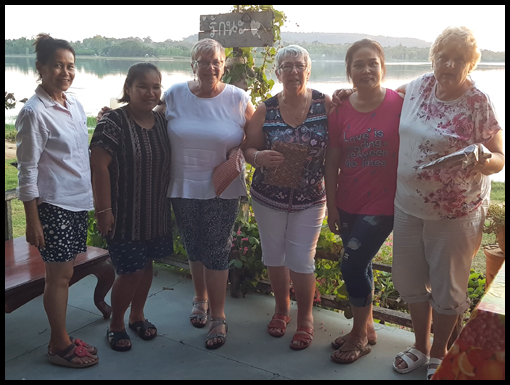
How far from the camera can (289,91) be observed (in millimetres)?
2928

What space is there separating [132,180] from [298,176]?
0.97 m

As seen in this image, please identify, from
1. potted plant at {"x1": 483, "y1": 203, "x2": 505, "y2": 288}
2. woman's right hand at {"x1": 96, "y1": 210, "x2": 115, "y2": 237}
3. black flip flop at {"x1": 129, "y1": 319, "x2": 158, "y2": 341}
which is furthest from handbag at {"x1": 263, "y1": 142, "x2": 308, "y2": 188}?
black flip flop at {"x1": 129, "y1": 319, "x2": 158, "y2": 341}

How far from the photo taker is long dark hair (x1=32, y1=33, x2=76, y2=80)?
8.63 feet

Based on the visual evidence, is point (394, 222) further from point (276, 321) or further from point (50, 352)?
point (50, 352)

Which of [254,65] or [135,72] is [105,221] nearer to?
[135,72]

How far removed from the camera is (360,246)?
2807 mm

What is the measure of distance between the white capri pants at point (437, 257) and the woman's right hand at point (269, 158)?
2.32 ft

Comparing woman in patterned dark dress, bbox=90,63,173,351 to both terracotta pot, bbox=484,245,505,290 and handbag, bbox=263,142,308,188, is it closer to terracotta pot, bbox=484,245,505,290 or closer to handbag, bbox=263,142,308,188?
handbag, bbox=263,142,308,188

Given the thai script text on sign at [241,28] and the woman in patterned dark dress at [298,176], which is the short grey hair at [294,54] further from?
the thai script text on sign at [241,28]

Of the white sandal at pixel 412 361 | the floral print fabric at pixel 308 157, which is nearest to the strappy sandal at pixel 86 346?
the floral print fabric at pixel 308 157

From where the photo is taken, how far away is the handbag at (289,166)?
2.89m

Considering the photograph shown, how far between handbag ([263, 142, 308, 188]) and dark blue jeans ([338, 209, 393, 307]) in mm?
337

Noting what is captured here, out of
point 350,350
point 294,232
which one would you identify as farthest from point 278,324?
point 294,232
